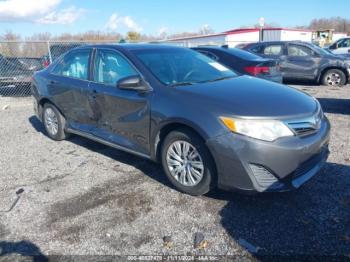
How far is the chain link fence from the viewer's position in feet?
34.5

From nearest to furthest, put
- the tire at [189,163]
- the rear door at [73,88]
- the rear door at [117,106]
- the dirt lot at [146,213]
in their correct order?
the dirt lot at [146,213] → the tire at [189,163] → the rear door at [117,106] → the rear door at [73,88]

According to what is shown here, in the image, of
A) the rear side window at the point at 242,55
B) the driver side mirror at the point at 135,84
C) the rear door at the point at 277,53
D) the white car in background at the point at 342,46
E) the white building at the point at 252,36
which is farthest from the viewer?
the white building at the point at 252,36

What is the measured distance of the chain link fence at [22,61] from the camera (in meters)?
10.5

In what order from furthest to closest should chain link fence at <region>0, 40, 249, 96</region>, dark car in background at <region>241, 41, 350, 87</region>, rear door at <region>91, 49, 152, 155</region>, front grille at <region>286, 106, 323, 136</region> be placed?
dark car in background at <region>241, 41, 350, 87</region> → chain link fence at <region>0, 40, 249, 96</region> → rear door at <region>91, 49, 152, 155</region> → front grille at <region>286, 106, 323, 136</region>

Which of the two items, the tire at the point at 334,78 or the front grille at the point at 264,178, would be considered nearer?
the front grille at the point at 264,178

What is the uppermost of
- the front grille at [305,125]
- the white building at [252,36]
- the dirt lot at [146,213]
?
the white building at [252,36]

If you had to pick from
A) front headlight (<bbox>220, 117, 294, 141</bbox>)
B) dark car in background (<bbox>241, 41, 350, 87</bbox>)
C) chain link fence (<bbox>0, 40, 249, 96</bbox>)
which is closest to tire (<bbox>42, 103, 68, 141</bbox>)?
front headlight (<bbox>220, 117, 294, 141</bbox>)

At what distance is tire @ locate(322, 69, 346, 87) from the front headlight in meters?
9.31

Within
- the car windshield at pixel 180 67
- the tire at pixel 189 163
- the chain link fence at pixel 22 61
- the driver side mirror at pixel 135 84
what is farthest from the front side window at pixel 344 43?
the tire at pixel 189 163

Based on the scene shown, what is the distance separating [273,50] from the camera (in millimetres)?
11805

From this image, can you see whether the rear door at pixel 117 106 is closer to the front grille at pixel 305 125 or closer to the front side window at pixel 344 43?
the front grille at pixel 305 125

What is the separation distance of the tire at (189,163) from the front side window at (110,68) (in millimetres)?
1036

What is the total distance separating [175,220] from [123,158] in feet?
6.32

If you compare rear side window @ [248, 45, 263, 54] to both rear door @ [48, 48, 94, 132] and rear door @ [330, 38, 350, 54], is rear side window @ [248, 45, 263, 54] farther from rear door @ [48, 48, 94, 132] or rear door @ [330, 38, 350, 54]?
rear door @ [48, 48, 94, 132]
